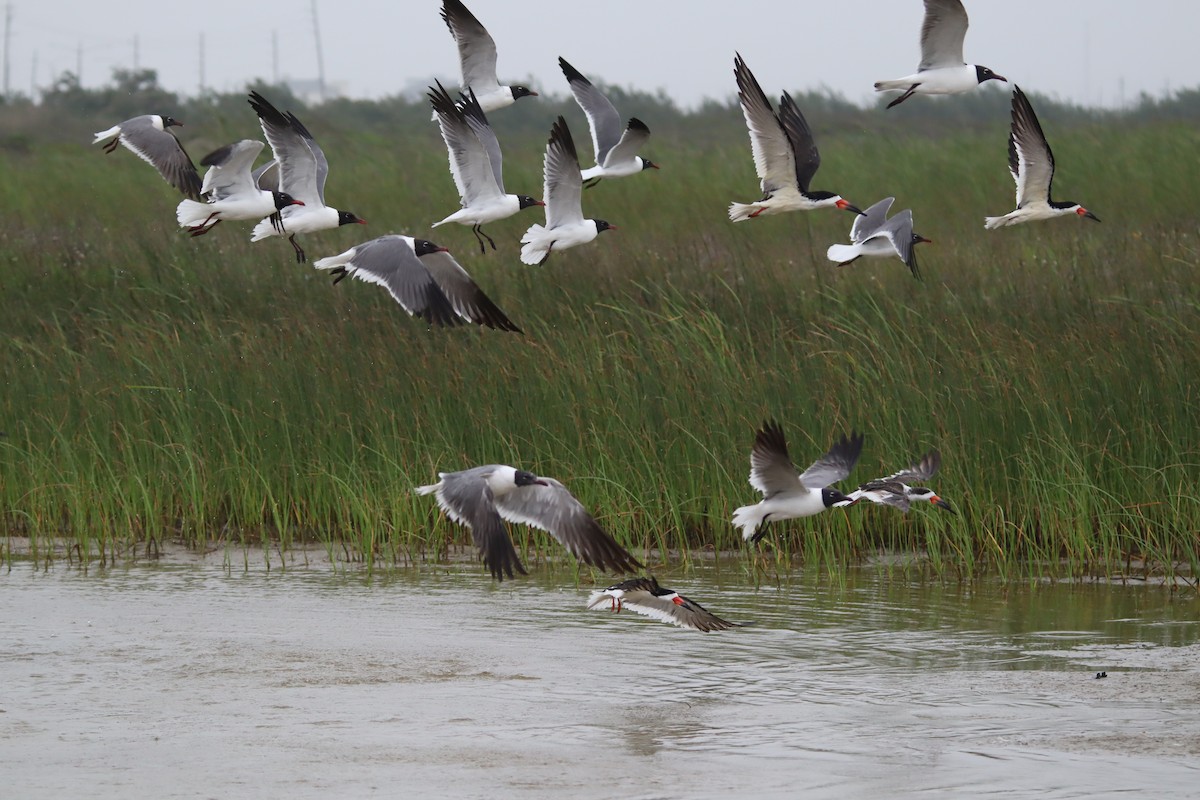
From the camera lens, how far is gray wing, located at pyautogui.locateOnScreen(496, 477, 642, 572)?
659cm

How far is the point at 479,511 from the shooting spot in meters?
6.69

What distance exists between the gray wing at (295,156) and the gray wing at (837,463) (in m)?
3.23

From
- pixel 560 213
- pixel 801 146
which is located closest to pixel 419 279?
pixel 560 213

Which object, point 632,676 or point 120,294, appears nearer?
point 632,676

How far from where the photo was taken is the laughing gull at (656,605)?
6.39 metres

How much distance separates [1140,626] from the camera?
7121 millimetres

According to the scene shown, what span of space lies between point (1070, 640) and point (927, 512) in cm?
154

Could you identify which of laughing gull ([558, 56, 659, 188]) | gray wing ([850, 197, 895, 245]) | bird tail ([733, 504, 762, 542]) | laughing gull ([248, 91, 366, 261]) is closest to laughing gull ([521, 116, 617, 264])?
laughing gull ([558, 56, 659, 188])

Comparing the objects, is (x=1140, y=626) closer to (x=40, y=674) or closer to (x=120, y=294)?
(x=40, y=674)

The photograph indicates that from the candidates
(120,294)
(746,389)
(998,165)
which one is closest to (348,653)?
(746,389)

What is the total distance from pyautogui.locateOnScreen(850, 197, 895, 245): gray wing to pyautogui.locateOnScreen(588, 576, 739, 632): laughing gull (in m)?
3.56

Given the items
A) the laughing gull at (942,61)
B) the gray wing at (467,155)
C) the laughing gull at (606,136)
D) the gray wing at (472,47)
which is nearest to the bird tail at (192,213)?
the gray wing at (467,155)

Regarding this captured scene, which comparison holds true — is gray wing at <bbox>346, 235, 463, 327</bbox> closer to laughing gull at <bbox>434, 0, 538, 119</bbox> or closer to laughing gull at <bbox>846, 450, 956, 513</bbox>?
laughing gull at <bbox>434, 0, 538, 119</bbox>

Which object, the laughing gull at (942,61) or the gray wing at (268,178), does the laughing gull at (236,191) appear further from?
the laughing gull at (942,61)
